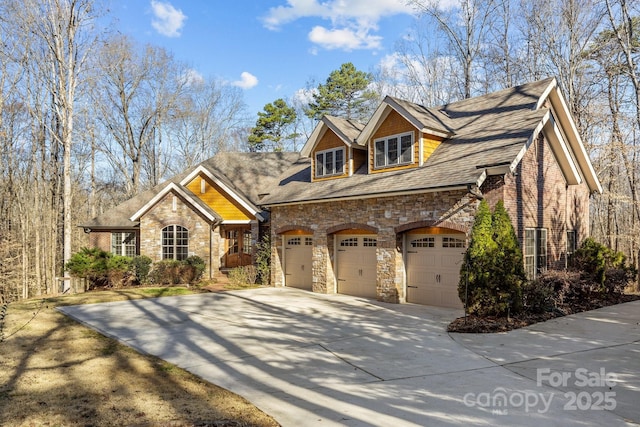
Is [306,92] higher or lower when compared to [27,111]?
higher

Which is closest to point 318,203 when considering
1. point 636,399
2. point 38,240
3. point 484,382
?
point 484,382

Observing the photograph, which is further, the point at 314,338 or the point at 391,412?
the point at 314,338

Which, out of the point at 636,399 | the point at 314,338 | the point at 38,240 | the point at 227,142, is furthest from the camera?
the point at 227,142

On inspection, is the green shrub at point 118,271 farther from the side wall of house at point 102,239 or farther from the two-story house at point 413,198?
the side wall of house at point 102,239

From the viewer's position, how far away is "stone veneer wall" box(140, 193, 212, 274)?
20.6 metres

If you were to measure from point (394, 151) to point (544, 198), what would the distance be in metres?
5.02

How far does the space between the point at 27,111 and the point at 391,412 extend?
27603 millimetres

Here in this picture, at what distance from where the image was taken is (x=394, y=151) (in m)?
14.9

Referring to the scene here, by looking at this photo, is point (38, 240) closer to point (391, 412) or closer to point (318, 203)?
point (318, 203)

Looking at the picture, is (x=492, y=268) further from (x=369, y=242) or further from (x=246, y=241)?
(x=246, y=241)

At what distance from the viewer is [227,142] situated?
4072 centimetres

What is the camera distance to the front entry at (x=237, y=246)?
22.6 m

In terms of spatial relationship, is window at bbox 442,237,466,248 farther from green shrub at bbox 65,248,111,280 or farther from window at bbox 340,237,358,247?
green shrub at bbox 65,248,111,280

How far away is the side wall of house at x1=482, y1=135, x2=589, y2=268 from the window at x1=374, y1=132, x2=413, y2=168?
3.52 m
